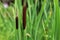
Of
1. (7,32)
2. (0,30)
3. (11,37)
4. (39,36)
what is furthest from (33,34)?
(0,30)

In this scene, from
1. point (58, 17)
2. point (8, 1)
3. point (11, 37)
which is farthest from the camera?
point (8, 1)

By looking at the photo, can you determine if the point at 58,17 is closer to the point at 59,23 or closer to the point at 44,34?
the point at 59,23

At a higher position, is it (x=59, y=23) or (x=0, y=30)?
(x=59, y=23)

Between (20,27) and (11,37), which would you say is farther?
(11,37)

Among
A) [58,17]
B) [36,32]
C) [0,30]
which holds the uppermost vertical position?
[58,17]

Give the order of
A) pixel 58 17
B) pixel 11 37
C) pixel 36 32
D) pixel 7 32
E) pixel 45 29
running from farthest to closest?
pixel 7 32, pixel 11 37, pixel 45 29, pixel 36 32, pixel 58 17

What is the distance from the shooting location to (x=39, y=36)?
921mm

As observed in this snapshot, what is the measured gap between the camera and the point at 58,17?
26.6 inches

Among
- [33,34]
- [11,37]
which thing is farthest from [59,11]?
[11,37]

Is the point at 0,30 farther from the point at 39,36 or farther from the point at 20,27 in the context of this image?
the point at 20,27

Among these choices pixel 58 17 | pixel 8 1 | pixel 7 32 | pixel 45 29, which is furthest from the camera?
pixel 8 1

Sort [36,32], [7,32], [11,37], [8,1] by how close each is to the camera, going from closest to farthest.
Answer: [36,32] < [11,37] < [7,32] < [8,1]

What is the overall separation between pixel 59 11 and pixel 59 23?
0.04 meters

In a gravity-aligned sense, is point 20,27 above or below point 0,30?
above
